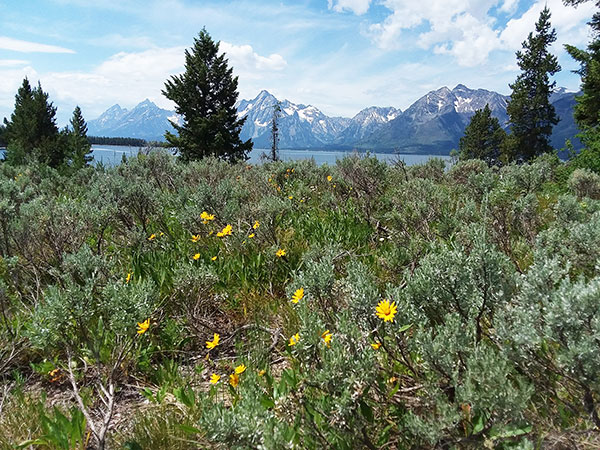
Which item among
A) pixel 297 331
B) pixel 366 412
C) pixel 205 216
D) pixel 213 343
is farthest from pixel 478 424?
pixel 205 216

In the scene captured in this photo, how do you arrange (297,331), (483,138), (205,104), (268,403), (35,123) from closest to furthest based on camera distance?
1. (268,403)
2. (297,331)
3. (205,104)
4. (35,123)
5. (483,138)

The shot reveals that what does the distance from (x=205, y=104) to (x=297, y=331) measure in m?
34.4

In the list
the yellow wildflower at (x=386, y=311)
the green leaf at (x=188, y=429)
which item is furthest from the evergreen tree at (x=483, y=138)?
the green leaf at (x=188, y=429)

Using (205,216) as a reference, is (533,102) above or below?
above

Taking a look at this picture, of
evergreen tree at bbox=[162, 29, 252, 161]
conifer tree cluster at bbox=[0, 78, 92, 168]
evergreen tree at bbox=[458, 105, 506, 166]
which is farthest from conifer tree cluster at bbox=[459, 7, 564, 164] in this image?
conifer tree cluster at bbox=[0, 78, 92, 168]

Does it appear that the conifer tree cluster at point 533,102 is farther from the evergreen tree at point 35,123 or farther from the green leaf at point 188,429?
the evergreen tree at point 35,123

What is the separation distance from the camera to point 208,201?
4.67 metres

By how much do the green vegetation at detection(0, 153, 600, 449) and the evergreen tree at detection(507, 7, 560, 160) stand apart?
40092 millimetres

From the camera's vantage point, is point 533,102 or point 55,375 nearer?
point 55,375

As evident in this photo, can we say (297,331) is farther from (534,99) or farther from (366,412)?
(534,99)

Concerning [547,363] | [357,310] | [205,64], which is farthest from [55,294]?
[205,64]

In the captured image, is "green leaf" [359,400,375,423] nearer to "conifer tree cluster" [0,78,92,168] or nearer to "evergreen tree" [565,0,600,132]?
"evergreen tree" [565,0,600,132]

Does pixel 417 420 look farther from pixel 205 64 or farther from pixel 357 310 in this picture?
pixel 205 64

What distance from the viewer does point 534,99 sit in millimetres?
37375
